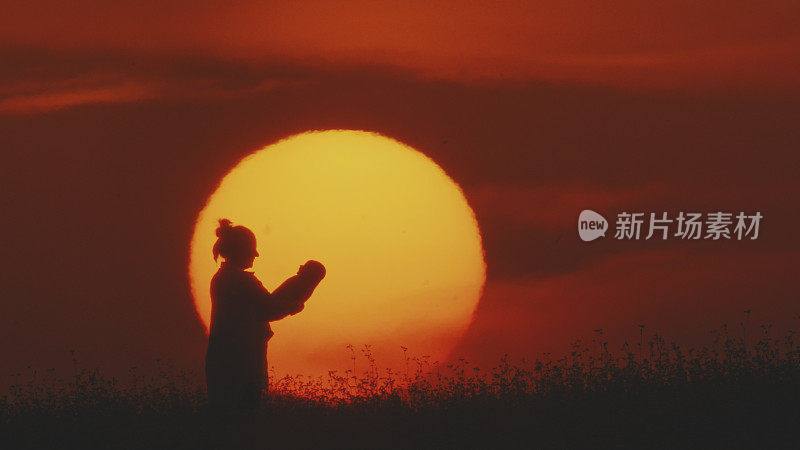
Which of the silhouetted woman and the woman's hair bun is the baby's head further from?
the woman's hair bun

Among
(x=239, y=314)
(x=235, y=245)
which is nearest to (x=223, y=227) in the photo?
(x=235, y=245)

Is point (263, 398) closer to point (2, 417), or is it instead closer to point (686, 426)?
point (2, 417)

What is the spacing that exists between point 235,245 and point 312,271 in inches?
22.3

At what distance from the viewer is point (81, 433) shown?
25.8ft

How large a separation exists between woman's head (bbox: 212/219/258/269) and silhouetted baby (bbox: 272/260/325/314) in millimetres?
292

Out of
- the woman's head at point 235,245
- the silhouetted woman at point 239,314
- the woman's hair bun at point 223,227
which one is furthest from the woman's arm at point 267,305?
the woman's hair bun at point 223,227

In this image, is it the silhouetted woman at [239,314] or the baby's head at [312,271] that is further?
the baby's head at [312,271]

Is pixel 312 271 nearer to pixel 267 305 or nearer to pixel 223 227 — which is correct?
pixel 267 305

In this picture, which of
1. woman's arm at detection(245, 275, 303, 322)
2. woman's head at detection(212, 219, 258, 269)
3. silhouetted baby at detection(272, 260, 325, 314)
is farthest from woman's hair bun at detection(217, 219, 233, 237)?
silhouetted baby at detection(272, 260, 325, 314)

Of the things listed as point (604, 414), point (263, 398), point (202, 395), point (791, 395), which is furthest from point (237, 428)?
point (791, 395)

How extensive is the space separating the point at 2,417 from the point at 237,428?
218 centimetres

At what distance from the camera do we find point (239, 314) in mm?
7711

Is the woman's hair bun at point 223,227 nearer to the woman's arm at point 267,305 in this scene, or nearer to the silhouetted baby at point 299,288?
the woman's arm at point 267,305

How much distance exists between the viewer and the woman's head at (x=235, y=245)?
25.3 feet
